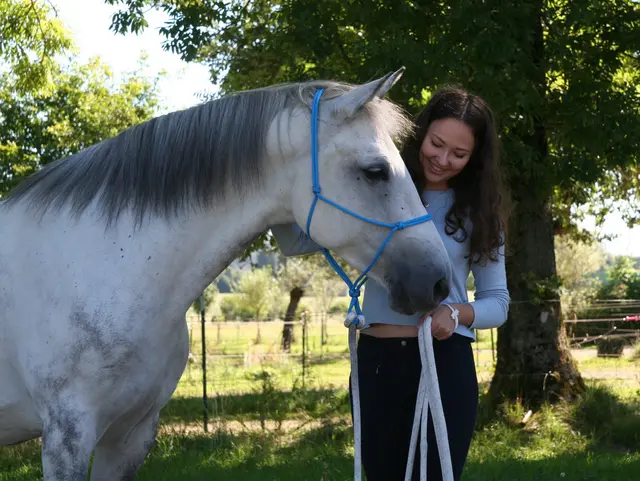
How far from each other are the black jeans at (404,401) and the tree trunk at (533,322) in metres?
5.51

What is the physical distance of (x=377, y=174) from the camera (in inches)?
87.0

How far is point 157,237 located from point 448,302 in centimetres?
102

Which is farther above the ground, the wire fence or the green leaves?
the green leaves

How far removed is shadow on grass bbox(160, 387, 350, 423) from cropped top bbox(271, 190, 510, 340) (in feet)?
17.5

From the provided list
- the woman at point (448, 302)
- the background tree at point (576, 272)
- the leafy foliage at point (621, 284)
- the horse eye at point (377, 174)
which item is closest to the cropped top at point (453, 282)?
the woman at point (448, 302)

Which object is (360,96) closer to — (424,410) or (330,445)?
(424,410)

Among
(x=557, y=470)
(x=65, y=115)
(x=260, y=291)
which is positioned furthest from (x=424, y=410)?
(x=260, y=291)

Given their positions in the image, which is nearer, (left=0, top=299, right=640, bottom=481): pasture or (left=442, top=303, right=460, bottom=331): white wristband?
(left=442, top=303, right=460, bottom=331): white wristband

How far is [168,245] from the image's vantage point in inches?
90.7

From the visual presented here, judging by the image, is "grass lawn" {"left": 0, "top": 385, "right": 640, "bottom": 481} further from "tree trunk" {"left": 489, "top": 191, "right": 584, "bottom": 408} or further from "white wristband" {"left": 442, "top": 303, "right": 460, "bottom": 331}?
"white wristband" {"left": 442, "top": 303, "right": 460, "bottom": 331}

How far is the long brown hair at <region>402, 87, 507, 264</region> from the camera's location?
2.48 metres

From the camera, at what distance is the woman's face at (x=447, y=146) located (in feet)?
8.13

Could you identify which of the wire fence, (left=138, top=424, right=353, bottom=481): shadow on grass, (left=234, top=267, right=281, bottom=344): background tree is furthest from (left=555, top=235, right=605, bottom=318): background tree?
(left=234, top=267, right=281, bottom=344): background tree

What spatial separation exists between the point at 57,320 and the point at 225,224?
606 millimetres
